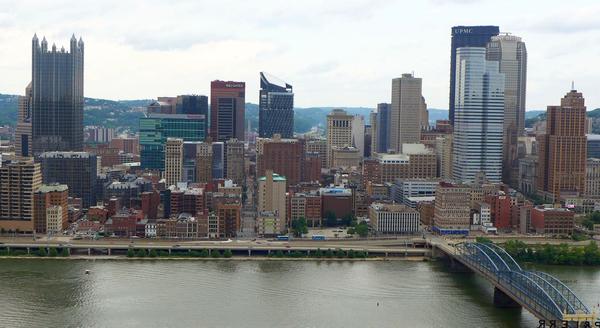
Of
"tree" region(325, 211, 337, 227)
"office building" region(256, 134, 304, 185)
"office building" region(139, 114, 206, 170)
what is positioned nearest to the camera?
"tree" region(325, 211, 337, 227)

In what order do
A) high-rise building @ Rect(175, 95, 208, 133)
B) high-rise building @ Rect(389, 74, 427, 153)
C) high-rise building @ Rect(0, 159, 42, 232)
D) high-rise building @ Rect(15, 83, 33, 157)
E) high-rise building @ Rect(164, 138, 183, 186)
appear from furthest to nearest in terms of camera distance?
high-rise building @ Rect(389, 74, 427, 153), high-rise building @ Rect(175, 95, 208, 133), high-rise building @ Rect(15, 83, 33, 157), high-rise building @ Rect(164, 138, 183, 186), high-rise building @ Rect(0, 159, 42, 232)

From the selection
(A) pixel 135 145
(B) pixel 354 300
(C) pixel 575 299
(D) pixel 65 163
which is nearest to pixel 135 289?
(B) pixel 354 300

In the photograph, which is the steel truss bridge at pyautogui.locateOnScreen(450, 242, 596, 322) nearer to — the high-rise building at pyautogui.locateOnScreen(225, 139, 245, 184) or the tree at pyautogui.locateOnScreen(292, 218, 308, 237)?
the tree at pyautogui.locateOnScreen(292, 218, 308, 237)

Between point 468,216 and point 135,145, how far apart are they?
45.1 m

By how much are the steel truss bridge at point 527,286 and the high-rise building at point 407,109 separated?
148ft

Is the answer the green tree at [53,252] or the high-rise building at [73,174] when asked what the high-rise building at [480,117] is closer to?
the high-rise building at [73,174]

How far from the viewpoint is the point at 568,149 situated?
52.4 metres

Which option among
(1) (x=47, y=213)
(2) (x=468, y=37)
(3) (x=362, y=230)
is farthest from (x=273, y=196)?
(2) (x=468, y=37)

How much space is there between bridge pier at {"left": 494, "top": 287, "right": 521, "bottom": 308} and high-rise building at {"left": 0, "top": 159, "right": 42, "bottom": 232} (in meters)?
21.9

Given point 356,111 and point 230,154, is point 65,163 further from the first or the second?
point 356,111

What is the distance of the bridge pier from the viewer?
87.3 feet

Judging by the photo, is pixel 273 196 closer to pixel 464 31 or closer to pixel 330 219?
pixel 330 219

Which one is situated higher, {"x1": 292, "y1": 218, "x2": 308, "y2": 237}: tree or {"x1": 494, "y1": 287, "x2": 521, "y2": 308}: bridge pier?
{"x1": 292, "y1": 218, "x2": 308, "y2": 237}: tree

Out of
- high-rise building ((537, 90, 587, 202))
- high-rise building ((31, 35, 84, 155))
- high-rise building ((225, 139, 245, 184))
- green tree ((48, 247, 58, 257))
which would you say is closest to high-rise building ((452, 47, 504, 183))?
high-rise building ((537, 90, 587, 202))
